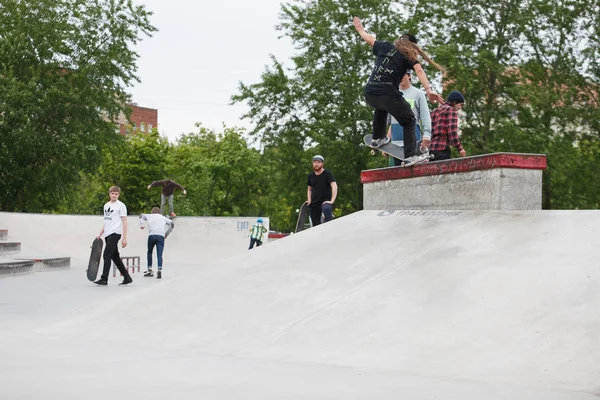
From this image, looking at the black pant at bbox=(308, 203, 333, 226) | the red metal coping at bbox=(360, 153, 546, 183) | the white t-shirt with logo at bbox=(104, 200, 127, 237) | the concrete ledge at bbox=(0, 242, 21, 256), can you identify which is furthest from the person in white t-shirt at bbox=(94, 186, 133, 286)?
the concrete ledge at bbox=(0, 242, 21, 256)

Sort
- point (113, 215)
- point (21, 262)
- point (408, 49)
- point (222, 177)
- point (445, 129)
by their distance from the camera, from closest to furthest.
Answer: point (408, 49), point (445, 129), point (113, 215), point (21, 262), point (222, 177)

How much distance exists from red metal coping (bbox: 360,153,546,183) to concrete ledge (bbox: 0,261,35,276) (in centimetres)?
785

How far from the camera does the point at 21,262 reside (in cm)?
1505

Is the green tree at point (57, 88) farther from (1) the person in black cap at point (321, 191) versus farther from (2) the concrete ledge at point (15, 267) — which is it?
(1) the person in black cap at point (321, 191)

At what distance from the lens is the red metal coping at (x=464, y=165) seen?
740 cm

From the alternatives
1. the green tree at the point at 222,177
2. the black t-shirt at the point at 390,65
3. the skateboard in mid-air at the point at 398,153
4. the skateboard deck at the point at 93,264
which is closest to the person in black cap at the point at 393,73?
the black t-shirt at the point at 390,65

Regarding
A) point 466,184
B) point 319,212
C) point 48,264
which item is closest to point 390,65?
point 466,184

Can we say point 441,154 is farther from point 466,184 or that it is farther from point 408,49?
Result: point 408,49

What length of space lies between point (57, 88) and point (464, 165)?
29.1 meters

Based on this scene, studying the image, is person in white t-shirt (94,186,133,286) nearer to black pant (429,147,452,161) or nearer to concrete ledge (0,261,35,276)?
concrete ledge (0,261,35,276)

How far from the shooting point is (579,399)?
387 cm

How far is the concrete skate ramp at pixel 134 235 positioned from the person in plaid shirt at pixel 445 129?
16.0m

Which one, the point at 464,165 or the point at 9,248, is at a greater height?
the point at 464,165

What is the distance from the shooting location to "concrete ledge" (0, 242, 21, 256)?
62.1 feet
